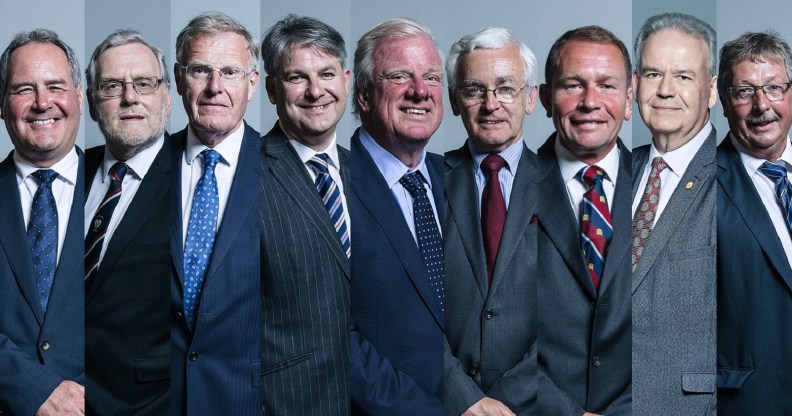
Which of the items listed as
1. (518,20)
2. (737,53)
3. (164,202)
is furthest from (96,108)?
(737,53)

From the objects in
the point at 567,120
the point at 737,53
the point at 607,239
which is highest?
the point at 737,53

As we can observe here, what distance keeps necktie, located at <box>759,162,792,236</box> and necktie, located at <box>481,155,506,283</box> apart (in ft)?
3.28

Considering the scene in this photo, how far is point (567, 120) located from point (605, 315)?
0.68m

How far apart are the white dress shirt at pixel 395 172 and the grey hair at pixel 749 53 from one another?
46.0 inches

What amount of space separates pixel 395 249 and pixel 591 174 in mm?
727

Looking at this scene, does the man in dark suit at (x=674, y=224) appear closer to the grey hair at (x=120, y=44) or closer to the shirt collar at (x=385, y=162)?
the shirt collar at (x=385, y=162)

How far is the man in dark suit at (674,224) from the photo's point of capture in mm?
3580

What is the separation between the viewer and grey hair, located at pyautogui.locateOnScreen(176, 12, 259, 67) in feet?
11.8

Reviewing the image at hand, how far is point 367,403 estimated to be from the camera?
3520 millimetres

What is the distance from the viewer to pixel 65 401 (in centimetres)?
365

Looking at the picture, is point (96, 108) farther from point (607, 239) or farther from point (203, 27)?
point (607, 239)

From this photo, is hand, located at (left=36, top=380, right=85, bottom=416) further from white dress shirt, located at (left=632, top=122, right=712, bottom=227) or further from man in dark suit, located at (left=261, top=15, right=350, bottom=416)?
white dress shirt, located at (left=632, top=122, right=712, bottom=227)

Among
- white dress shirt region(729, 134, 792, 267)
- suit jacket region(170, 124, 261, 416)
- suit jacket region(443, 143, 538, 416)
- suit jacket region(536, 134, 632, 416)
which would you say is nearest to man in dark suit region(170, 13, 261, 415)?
suit jacket region(170, 124, 261, 416)

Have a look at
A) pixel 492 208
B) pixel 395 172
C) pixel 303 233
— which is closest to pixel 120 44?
pixel 303 233
